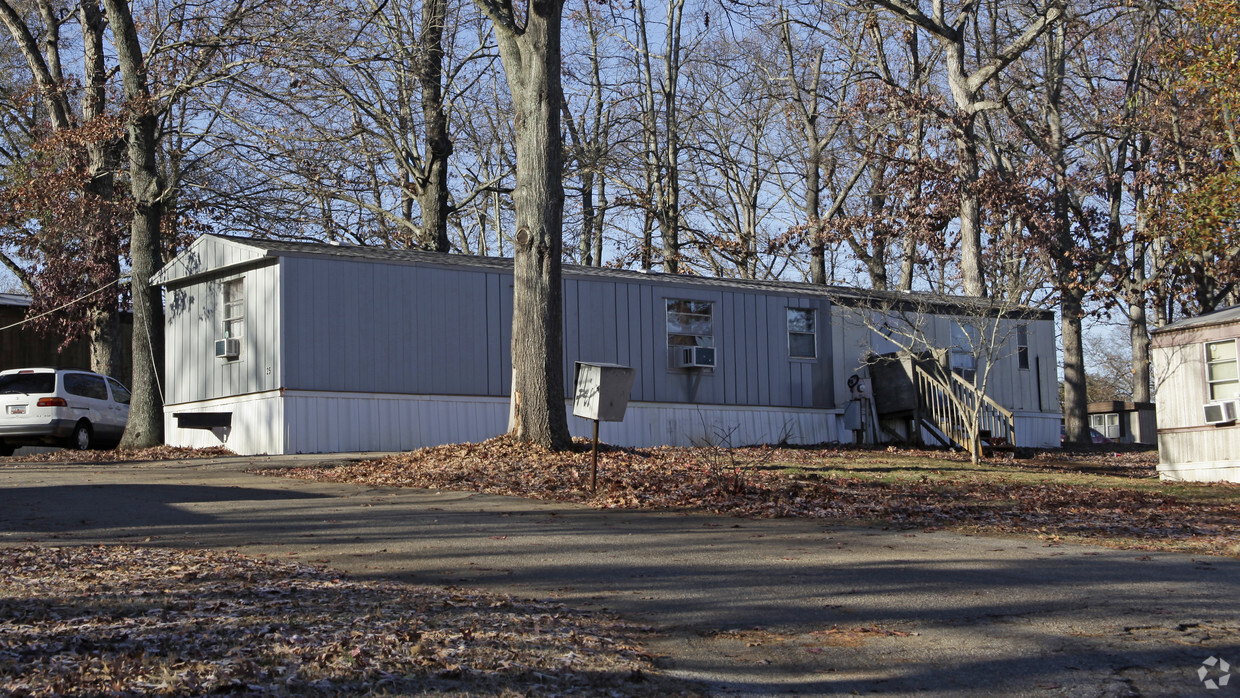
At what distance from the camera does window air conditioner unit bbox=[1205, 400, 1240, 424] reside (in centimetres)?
1806

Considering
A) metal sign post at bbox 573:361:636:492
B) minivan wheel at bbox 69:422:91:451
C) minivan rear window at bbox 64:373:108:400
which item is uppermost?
minivan rear window at bbox 64:373:108:400

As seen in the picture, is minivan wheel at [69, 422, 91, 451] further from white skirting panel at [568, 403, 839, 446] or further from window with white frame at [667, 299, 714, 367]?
window with white frame at [667, 299, 714, 367]

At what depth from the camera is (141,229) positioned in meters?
21.5

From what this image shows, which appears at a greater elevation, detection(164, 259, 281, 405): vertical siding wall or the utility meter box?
detection(164, 259, 281, 405): vertical siding wall

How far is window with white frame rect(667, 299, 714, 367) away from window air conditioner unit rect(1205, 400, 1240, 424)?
9.15 meters

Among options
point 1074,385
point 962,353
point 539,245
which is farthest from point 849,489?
point 1074,385

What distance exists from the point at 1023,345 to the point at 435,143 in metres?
14.7

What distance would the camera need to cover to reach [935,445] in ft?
79.2

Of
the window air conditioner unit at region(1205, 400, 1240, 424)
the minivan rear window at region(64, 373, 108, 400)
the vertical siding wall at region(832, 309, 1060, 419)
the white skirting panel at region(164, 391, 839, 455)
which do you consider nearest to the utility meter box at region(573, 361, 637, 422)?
the white skirting panel at region(164, 391, 839, 455)

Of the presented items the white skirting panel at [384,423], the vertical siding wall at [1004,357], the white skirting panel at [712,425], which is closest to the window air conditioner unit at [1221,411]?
the vertical siding wall at [1004,357]

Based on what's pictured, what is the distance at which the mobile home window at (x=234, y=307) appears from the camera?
Result: 20.5 meters

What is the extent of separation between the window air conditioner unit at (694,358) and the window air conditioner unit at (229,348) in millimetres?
8458

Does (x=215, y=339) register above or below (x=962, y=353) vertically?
above

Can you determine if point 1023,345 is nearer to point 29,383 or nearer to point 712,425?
point 712,425
